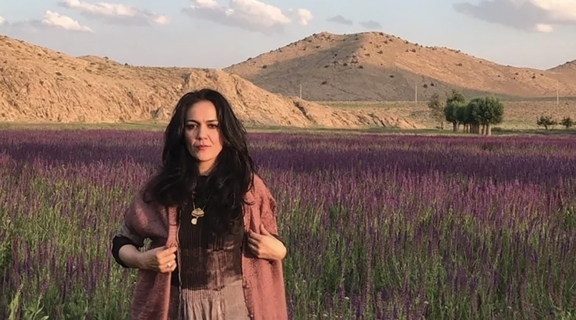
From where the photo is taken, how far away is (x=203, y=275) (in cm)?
235

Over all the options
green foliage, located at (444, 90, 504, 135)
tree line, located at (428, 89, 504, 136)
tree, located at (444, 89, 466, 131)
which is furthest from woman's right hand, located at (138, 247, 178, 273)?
tree, located at (444, 89, 466, 131)

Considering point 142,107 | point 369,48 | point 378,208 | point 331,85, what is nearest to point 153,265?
point 378,208

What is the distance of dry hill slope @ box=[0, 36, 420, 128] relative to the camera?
48250 mm

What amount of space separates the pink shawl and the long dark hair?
0.05m

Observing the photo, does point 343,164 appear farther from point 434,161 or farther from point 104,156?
point 104,156

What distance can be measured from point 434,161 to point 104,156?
5.31 metres

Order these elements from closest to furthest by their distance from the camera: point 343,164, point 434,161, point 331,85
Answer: point 343,164, point 434,161, point 331,85

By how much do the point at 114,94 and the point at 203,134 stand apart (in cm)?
5431

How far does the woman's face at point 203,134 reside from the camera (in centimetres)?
242

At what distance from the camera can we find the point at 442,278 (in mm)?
3797

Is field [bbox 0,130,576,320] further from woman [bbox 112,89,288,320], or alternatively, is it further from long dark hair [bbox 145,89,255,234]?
long dark hair [bbox 145,89,255,234]

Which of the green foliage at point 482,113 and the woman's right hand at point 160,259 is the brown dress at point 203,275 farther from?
the green foliage at point 482,113

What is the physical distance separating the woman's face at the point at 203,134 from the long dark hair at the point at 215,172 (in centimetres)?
2

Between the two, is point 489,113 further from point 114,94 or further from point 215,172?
point 215,172
